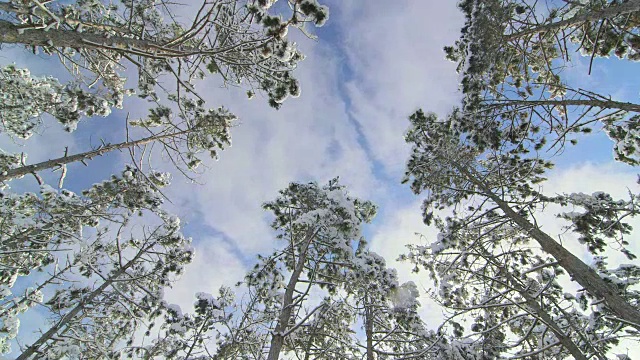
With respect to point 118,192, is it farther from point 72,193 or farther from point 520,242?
point 520,242

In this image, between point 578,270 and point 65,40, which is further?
point 578,270

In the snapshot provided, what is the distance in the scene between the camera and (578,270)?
21.8 feet

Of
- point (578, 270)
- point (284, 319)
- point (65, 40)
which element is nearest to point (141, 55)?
point (65, 40)

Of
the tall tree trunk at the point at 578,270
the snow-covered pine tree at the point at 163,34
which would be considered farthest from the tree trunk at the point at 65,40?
the tall tree trunk at the point at 578,270

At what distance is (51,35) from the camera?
3.77 m

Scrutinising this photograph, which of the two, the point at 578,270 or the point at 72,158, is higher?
the point at 72,158

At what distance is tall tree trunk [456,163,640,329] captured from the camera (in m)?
5.54

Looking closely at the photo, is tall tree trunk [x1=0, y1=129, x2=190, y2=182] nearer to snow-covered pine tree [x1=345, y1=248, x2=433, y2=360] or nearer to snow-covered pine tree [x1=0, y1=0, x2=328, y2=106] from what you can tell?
snow-covered pine tree [x1=0, y1=0, x2=328, y2=106]

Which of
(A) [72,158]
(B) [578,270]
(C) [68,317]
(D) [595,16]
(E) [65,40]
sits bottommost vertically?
(C) [68,317]

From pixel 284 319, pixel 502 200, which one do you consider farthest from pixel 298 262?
pixel 502 200

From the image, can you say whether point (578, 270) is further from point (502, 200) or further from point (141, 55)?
point (141, 55)

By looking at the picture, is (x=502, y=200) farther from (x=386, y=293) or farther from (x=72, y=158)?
(x=72, y=158)

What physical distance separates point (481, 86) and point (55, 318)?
1318 centimetres

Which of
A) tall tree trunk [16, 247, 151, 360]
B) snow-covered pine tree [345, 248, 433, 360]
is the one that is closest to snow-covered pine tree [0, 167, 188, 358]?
tall tree trunk [16, 247, 151, 360]
